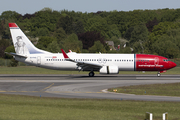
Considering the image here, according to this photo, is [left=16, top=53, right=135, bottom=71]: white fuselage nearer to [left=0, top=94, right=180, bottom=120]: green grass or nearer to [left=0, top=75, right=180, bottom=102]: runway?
[left=0, top=75, right=180, bottom=102]: runway

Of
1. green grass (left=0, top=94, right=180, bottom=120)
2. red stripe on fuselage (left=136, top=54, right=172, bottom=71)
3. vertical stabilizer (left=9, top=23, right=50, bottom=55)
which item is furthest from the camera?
vertical stabilizer (left=9, top=23, right=50, bottom=55)

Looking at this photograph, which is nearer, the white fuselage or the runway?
the runway

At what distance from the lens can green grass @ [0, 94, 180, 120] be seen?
16188 mm

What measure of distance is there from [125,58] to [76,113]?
32.6 meters

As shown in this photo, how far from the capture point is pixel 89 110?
18516 mm

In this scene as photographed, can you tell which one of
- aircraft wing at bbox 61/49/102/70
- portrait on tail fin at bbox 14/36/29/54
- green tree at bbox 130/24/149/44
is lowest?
aircraft wing at bbox 61/49/102/70

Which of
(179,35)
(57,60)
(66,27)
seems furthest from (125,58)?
(66,27)

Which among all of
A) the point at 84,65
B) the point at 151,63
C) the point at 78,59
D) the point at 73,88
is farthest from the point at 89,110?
the point at 151,63

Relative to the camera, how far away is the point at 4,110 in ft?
59.1

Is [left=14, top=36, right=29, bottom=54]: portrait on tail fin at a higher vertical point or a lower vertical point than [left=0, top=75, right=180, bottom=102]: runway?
higher

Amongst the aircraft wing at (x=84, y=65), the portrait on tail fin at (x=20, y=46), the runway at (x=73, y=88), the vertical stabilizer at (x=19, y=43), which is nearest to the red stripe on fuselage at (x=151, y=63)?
the aircraft wing at (x=84, y=65)

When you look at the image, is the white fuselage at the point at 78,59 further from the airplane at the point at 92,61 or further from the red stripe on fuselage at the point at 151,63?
the red stripe on fuselage at the point at 151,63

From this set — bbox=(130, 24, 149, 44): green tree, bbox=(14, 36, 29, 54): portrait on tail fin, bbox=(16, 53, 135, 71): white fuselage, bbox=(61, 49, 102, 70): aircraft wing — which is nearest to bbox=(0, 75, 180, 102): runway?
bbox=(61, 49, 102, 70): aircraft wing

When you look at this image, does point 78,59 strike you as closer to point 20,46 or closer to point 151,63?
point 20,46
